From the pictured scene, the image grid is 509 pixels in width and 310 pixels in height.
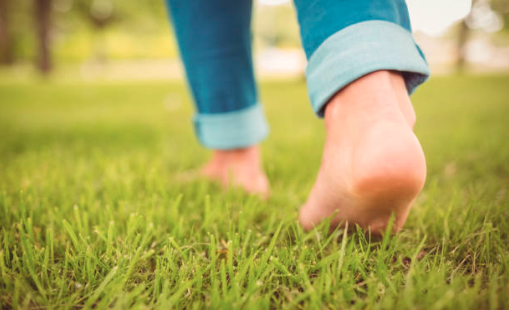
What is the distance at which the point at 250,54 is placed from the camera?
954 mm

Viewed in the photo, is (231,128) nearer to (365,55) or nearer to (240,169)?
(240,169)

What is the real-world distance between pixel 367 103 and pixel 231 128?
0.49 metres

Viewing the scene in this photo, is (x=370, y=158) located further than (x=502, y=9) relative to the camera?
No

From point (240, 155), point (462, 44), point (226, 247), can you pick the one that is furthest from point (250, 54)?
point (462, 44)

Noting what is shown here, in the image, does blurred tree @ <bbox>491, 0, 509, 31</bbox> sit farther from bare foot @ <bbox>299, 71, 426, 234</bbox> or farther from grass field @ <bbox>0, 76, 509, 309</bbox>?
bare foot @ <bbox>299, 71, 426, 234</bbox>

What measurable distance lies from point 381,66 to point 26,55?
908 inches

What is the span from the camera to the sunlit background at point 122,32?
9.28 meters

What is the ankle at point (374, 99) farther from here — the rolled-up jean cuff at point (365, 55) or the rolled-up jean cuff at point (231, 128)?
the rolled-up jean cuff at point (231, 128)

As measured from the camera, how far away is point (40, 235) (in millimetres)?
669

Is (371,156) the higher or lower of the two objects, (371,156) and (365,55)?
the lower

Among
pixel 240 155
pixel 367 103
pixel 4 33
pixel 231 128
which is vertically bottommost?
pixel 240 155

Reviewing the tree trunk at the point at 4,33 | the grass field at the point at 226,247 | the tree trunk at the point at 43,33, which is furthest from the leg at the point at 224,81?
the tree trunk at the point at 4,33

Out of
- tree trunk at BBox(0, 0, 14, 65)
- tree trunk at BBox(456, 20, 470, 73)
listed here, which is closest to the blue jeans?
tree trunk at BBox(456, 20, 470, 73)

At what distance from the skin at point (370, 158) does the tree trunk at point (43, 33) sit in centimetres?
1125
